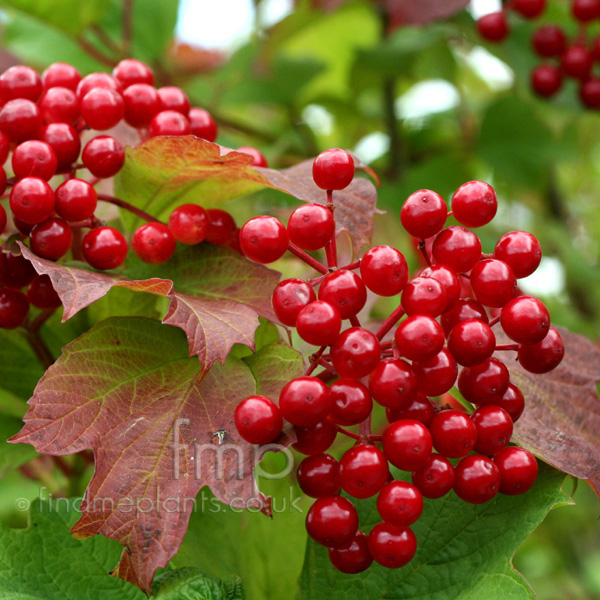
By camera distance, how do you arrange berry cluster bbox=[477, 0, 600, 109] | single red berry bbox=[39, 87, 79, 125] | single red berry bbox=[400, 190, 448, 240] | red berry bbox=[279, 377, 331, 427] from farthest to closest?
berry cluster bbox=[477, 0, 600, 109], single red berry bbox=[39, 87, 79, 125], single red berry bbox=[400, 190, 448, 240], red berry bbox=[279, 377, 331, 427]

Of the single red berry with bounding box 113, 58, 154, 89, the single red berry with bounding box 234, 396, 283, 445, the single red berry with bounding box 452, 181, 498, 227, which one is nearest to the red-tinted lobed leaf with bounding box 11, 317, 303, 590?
the single red berry with bounding box 234, 396, 283, 445

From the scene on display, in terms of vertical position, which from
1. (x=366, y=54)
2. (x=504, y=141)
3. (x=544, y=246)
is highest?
(x=366, y=54)

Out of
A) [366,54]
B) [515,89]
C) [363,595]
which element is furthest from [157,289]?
[515,89]

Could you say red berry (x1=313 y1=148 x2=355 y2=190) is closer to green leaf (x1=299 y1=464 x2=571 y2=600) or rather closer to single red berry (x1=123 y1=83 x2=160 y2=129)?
single red berry (x1=123 y1=83 x2=160 y2=129)

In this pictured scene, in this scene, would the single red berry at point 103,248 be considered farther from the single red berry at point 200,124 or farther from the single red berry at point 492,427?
the single red berry at point 492,427

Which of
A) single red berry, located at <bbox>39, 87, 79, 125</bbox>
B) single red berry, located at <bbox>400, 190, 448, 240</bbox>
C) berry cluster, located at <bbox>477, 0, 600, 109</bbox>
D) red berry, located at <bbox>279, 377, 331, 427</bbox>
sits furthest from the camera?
berry cluster, located at <bbox>477, 0, 600, 109</bbox>

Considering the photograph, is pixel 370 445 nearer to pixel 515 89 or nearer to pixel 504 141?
pixel 504 141

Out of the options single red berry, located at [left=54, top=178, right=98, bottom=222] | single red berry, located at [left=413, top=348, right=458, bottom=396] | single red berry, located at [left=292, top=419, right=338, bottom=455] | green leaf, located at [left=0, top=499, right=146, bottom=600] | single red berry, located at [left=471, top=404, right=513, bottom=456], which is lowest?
green leaf, located at [left=0, top=499, right=146, bottom=600]

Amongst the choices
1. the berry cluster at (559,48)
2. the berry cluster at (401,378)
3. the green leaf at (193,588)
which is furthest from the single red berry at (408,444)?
the berry cluster at (559,48)
